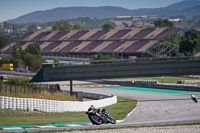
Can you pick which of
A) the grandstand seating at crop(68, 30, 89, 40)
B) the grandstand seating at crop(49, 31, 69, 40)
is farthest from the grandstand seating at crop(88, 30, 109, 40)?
the grandstand seating at crop(49, 31, 69, 40)

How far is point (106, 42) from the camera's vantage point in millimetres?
143125

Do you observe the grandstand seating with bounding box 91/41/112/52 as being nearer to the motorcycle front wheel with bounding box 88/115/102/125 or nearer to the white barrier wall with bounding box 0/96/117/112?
the white barrier wall with bounding box 0/96/117/112

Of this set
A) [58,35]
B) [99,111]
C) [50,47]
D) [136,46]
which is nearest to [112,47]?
[136,46]

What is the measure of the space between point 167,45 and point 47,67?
7722 centimetres

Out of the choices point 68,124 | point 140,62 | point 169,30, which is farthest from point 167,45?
point 68,124

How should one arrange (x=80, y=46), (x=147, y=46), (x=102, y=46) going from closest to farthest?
(x=147, y=46) < (x=102, y=46) < (x=80, y=46)

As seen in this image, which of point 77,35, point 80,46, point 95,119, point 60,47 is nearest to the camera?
point 95,119

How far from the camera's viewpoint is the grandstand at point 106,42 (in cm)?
12681

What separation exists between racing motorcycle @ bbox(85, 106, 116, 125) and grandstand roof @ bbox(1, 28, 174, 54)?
3694 inches

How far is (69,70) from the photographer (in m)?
57.3

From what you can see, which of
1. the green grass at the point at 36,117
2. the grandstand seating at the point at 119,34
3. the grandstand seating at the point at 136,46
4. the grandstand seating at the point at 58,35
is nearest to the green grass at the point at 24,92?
the green grass at the point at 36,117

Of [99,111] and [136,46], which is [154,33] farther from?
[99,111]

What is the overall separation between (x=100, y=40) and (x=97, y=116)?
11808 centimetres

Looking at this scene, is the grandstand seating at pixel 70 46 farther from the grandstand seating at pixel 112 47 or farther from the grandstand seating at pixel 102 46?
the grandstand seating at pixel 112 47
